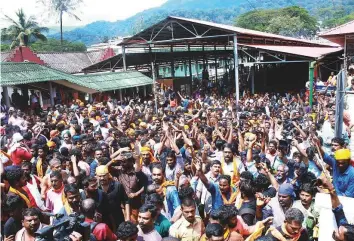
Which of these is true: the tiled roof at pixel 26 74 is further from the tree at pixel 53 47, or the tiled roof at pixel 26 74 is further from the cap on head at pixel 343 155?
the tree at pixel 53 47

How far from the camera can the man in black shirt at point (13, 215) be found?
348 centimetres

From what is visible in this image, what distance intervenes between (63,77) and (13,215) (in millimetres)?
13047

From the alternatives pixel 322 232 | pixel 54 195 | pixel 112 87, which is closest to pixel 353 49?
pixel 112 87

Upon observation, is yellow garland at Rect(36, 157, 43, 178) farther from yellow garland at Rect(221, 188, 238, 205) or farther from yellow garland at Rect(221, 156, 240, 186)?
yellow garland at Rect(221, 188, 238, 205)

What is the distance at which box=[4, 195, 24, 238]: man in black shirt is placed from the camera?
11.4 feet

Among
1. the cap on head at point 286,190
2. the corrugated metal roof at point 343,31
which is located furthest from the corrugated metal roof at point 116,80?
the cap on head at point 286,190

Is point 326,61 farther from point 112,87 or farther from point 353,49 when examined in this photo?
point 112,87

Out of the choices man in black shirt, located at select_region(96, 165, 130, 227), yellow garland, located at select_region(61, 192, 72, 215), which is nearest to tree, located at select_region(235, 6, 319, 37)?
man in black shirt, located at select_region(96, 165, 130, 227)

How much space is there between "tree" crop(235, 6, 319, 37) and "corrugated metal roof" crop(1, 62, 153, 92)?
53644mm

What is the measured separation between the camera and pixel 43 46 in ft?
181

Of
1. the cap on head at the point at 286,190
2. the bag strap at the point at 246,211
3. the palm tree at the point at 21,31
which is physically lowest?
the bag strap at the point at 246,211

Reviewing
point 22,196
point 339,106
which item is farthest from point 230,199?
point 339,106

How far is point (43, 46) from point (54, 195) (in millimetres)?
55449

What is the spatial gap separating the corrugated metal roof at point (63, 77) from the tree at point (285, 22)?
5364 centimetres
